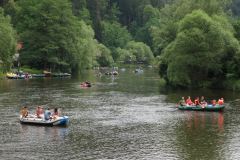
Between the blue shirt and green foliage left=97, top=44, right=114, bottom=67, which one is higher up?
green foliage left=97, top=44, right=114, bottom=67

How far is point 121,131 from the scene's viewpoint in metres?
35.5

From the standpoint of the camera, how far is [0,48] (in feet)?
263

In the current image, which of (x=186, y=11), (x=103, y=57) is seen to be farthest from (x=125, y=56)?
(x=186, y=11)

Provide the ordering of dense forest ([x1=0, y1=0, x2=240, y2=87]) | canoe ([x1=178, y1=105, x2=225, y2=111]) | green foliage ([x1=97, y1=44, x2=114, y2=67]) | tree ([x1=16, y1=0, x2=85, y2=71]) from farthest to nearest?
green foliage ([x1=97, y1=44, x2=114, y2=67]), tree ([x1=16, y1=0, x2=85, y2=71]), dense forest ([x1=0, y1=0, x2=240, y2=87]), canoe ([x1=178, y1=105, x2=225, y2=111])

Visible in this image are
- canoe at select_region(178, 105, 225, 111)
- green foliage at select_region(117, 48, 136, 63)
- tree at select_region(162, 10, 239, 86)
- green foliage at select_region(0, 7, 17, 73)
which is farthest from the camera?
green foliage at select_region(117, 48, 136, 63)

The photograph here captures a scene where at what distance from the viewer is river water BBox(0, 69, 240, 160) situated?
28.7 meters

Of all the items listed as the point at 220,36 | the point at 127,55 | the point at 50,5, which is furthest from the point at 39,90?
the point at 127,55

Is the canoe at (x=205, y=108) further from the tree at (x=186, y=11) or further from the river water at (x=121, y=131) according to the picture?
the tree at (x=186, y=11)

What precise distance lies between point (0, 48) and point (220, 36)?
4832cm

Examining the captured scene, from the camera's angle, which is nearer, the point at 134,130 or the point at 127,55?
the point at 134,130

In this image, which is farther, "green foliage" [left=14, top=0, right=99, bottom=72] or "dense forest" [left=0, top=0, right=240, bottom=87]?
"green foliage" [left=14, top=0, right=99, bottom=72]

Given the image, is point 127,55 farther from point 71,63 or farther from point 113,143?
point 113,143

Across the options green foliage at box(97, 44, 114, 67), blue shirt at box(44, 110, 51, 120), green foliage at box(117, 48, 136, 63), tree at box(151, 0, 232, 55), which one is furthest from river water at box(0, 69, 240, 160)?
green foliage at box(117, 48, 136, 63)

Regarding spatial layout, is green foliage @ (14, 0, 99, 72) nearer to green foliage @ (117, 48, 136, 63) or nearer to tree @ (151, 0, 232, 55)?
tree @ (151, 0, 232, 55)
